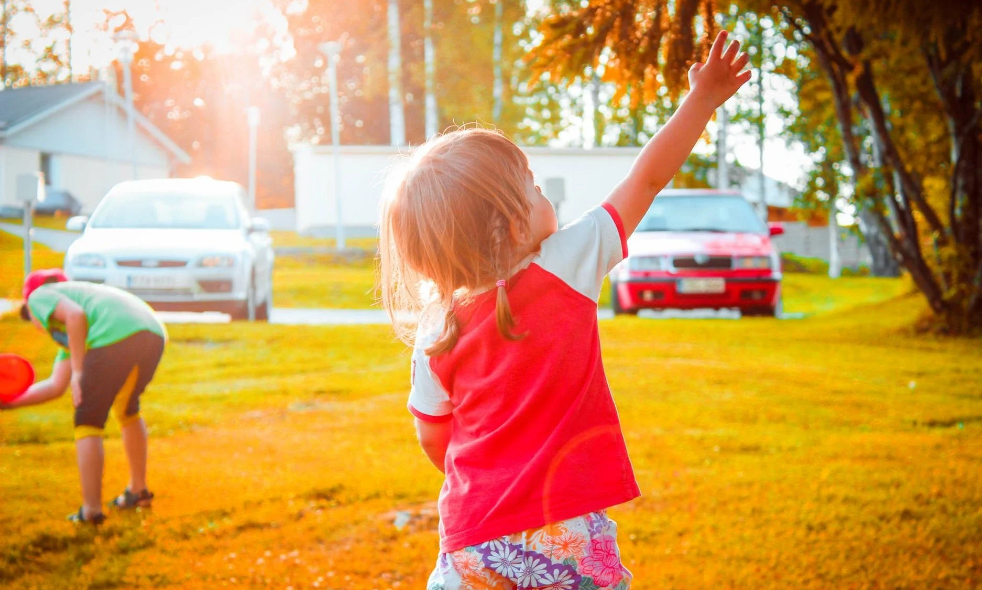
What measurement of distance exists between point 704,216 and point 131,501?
31.0 ft

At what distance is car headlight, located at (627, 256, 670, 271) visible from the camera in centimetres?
1164

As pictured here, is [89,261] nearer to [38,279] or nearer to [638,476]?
[38,279]

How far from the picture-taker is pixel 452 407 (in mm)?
1851

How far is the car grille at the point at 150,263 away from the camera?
10.5 metres

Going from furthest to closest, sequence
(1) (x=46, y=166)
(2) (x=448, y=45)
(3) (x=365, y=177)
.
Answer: (3) (x=365, y=177)
(2) (x=448, y=45)
(1) (x=46, y=166)

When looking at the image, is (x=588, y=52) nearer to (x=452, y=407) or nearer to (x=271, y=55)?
(x=452, y=407)

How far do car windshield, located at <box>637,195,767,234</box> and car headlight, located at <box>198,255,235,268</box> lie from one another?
16.7 feet

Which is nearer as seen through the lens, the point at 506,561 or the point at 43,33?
the point at 506,561

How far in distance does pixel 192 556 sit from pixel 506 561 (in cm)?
252

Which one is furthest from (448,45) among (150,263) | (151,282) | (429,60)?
(151,282)

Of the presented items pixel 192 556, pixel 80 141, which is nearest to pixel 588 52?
pixel 192 556

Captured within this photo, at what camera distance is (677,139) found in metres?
1.85

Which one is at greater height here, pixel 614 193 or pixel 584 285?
pixel 614 193

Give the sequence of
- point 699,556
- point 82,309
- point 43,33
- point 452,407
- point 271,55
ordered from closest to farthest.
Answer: point 452,407
point 699,556
point 82,309
point 43,33
point 271,55
